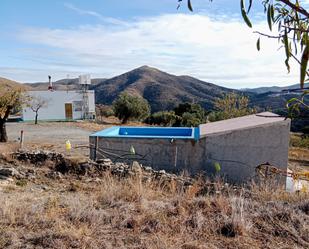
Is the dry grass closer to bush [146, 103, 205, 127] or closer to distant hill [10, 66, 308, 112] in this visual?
bush [146, 103, 205, 127]

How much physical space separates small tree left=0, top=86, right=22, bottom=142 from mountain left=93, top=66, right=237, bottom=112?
4260cm

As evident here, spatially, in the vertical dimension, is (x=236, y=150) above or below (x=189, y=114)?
below

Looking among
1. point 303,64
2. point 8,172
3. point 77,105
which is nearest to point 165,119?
point 77,105

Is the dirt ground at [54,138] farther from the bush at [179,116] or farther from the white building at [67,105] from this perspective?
the white building at [67,105]

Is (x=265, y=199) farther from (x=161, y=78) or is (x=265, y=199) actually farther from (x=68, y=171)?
(x=161, y=78)

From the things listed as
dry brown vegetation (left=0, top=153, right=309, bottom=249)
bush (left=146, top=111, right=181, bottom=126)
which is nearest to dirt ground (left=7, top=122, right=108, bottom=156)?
dry brown vegetation (left=0, top=153, right=309, bottom=249)

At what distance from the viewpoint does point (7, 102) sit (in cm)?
1413

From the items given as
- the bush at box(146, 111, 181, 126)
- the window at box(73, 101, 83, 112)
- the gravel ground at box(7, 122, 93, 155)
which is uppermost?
the window at box(73, 101, 83, 112)

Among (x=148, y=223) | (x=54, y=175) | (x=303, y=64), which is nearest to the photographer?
(x=303, y=64)

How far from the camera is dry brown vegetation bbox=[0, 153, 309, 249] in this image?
2.96 metres

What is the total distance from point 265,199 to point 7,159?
6483 millimetres

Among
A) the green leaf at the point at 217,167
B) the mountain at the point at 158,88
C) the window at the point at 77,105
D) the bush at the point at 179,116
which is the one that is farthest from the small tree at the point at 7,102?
the mountain at the point at 158,88

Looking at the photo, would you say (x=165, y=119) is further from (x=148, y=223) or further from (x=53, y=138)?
(x=148, y=223)

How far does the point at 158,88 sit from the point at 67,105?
131 ft
